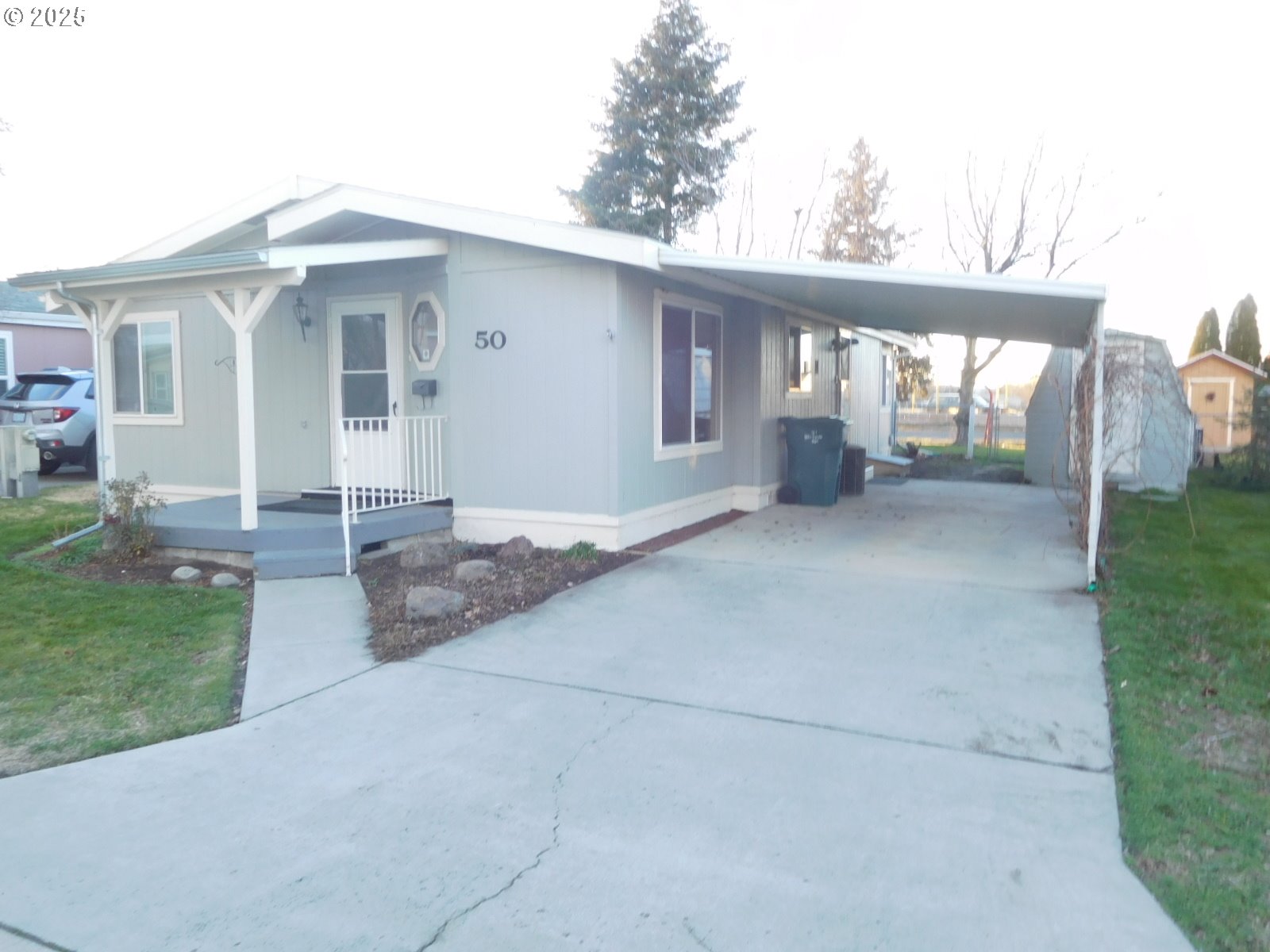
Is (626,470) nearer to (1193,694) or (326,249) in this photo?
(326,249)

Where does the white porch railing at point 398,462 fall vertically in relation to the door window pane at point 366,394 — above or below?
below

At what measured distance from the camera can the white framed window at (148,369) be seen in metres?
10.7

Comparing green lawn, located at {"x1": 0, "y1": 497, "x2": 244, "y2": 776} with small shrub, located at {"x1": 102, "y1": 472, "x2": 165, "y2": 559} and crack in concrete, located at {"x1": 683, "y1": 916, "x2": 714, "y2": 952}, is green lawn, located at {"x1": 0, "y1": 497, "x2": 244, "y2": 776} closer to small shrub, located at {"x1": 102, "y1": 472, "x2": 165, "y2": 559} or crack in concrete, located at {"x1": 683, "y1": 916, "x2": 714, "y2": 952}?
small shrub, located at {"x1": 102, "y1": 472, "x2": 165, "y2": 559}

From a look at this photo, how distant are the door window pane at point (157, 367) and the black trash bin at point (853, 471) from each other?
28.2 ft

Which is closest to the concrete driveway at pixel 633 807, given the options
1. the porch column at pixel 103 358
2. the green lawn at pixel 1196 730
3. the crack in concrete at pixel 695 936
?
the crack in concrete at pixel 695 936

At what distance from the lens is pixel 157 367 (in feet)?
35.4

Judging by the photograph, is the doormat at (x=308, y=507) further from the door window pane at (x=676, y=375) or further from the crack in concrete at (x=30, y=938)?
the crack in concrete at (x=30, y=938)

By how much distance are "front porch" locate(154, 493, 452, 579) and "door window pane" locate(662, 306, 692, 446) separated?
7.83ft

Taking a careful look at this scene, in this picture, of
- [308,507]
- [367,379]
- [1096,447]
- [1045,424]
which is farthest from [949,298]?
[1045,424]

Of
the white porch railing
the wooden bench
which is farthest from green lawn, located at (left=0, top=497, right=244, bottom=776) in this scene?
the wooden bench

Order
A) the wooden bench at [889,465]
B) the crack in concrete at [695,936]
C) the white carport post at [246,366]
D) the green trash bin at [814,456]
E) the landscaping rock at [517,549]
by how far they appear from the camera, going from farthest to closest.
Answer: the wooden bench at [889,465] < the green trash bin at [814,456] < the landscaping rock at [517,549] < the white carport post at [246,366] < the crack in concrete at [695,936]

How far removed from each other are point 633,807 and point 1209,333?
38431 millimetres

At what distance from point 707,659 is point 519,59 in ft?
64.4

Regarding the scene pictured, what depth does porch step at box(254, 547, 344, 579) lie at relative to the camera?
7.49m
